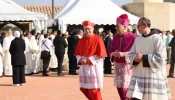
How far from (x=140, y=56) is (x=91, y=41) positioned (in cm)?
215

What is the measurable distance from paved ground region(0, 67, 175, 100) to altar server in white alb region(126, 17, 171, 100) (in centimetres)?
444

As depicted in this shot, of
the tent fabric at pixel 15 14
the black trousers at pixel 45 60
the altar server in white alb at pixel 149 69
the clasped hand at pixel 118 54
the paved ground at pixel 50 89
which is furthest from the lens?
the tent fabric at pixel 15 14

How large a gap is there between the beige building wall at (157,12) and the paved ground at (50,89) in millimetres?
13694

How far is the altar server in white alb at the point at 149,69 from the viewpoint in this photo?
7.53 metres

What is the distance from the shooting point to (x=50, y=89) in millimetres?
14125

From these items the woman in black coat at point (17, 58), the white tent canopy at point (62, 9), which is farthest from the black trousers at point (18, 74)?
the white tent canopy at point (62, 9)

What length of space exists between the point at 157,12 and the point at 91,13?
8.83m

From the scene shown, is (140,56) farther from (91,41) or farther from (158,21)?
(158,21)

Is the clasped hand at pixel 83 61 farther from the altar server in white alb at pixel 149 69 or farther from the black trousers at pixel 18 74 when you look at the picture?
the black trousers at pixel 18 74

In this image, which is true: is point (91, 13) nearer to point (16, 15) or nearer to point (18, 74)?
point (16, 15)

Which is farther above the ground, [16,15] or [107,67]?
[16,15]

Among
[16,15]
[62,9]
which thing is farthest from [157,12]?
[16,15]

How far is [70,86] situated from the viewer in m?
14.9

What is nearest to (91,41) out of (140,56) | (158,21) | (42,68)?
(140,56)
